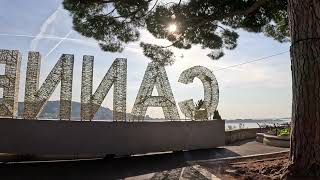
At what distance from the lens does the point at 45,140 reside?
1284cm

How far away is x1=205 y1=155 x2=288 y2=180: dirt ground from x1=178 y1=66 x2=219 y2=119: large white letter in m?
5.03

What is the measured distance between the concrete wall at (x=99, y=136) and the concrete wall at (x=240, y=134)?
3.97 m

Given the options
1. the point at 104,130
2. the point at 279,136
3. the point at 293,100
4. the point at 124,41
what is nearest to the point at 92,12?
the point at 124,41

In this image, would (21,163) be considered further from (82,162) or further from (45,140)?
(82,162)

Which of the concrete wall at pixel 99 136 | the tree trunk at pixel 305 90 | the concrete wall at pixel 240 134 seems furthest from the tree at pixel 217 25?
the concrete wall at pixel 240 134

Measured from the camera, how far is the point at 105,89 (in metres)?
13.4

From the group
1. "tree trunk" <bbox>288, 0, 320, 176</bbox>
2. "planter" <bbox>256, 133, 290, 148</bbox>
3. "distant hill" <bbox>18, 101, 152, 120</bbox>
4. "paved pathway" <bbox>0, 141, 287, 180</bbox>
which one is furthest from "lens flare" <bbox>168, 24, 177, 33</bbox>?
"planter" <bbox>256, 133, 290, 148</bbox>

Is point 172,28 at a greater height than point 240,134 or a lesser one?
greater

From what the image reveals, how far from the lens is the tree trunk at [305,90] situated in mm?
7746

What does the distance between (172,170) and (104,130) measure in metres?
3.90

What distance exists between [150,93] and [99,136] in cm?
233

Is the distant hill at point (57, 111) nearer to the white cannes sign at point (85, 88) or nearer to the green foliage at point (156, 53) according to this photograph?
the white cannes sign at point (85, 88)

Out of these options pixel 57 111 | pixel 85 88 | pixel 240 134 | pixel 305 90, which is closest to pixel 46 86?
pixel 57 111

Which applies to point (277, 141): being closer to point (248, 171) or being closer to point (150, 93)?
point (150, 93)
